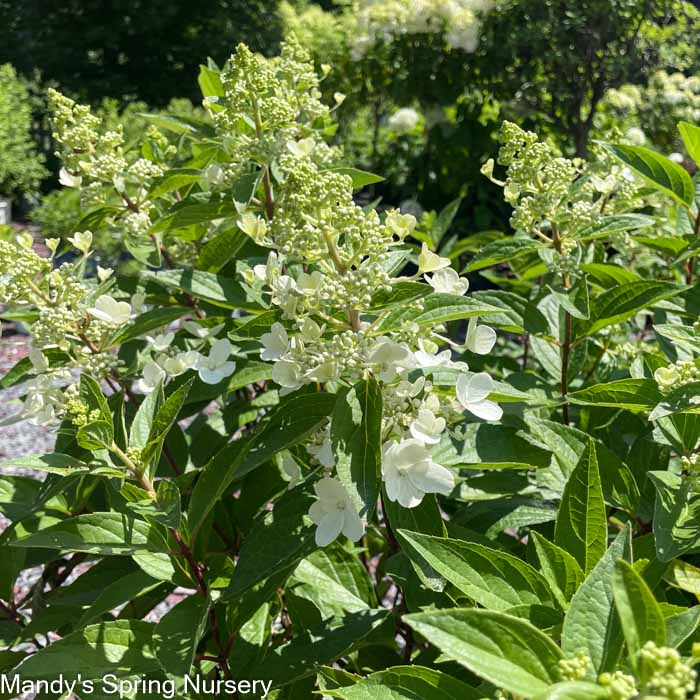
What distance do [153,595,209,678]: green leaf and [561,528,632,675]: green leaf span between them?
536 millimetres

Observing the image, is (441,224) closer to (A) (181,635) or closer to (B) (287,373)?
(B) (287,373)

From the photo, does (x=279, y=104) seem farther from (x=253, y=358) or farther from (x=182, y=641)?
(x=182, y=641)

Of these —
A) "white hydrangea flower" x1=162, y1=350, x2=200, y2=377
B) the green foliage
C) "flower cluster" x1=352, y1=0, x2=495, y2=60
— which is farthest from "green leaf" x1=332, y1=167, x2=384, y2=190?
the green foliage

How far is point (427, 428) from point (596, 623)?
1.07 feet

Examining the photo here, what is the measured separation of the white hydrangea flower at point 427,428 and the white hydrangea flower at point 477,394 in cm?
10

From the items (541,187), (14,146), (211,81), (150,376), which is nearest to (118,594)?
(150,376)

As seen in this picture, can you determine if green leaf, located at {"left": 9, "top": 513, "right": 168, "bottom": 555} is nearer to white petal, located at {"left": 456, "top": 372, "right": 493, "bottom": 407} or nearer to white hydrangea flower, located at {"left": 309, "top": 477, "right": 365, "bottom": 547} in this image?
white hydrangea flower, located at {"left": 309, "top": 477, "right": 365, "bottom": 547}

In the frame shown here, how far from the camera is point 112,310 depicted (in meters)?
1.27

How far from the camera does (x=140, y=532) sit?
43.6 inches

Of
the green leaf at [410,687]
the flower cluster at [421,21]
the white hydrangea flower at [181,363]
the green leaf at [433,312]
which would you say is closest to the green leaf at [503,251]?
the green leaf at [433,312]

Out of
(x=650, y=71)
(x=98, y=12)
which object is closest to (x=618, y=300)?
(x=650, y=71)

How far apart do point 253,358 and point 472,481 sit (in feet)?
1.59

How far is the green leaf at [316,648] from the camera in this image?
1.13 meters

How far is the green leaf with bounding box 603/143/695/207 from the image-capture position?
1.42m
